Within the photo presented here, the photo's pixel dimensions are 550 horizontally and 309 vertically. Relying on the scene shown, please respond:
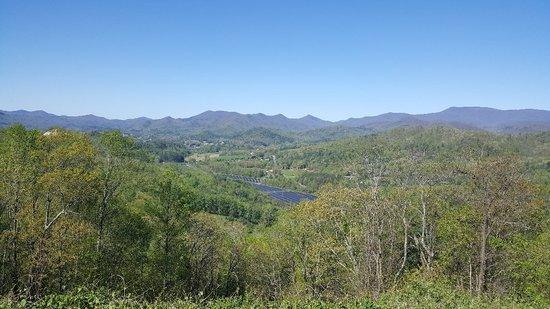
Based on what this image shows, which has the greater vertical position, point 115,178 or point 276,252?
point 115,178

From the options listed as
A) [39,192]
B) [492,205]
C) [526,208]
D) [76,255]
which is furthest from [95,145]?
[526,208]

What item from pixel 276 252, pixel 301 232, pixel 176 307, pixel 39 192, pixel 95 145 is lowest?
pixel 276 252

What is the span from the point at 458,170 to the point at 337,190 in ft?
23.7

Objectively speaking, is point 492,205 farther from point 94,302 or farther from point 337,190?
point 94,302

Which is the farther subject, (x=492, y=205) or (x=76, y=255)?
(x=492, y=205)

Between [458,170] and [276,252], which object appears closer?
[458,170]

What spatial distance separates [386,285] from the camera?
2256 centimetres

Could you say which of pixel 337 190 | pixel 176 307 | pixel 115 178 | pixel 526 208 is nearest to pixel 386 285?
pixel 337 190

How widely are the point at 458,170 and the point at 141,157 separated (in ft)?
61.1

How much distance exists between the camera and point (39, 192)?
1988 cm

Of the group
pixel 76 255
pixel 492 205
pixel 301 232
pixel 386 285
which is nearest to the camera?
pixel 76 255

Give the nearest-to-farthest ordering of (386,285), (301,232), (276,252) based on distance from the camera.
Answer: (386,285), (301,232), (276,252)

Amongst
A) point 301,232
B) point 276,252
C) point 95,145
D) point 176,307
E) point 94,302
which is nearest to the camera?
point 94,302

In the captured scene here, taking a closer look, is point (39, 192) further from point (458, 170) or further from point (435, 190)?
point (435, 190)
